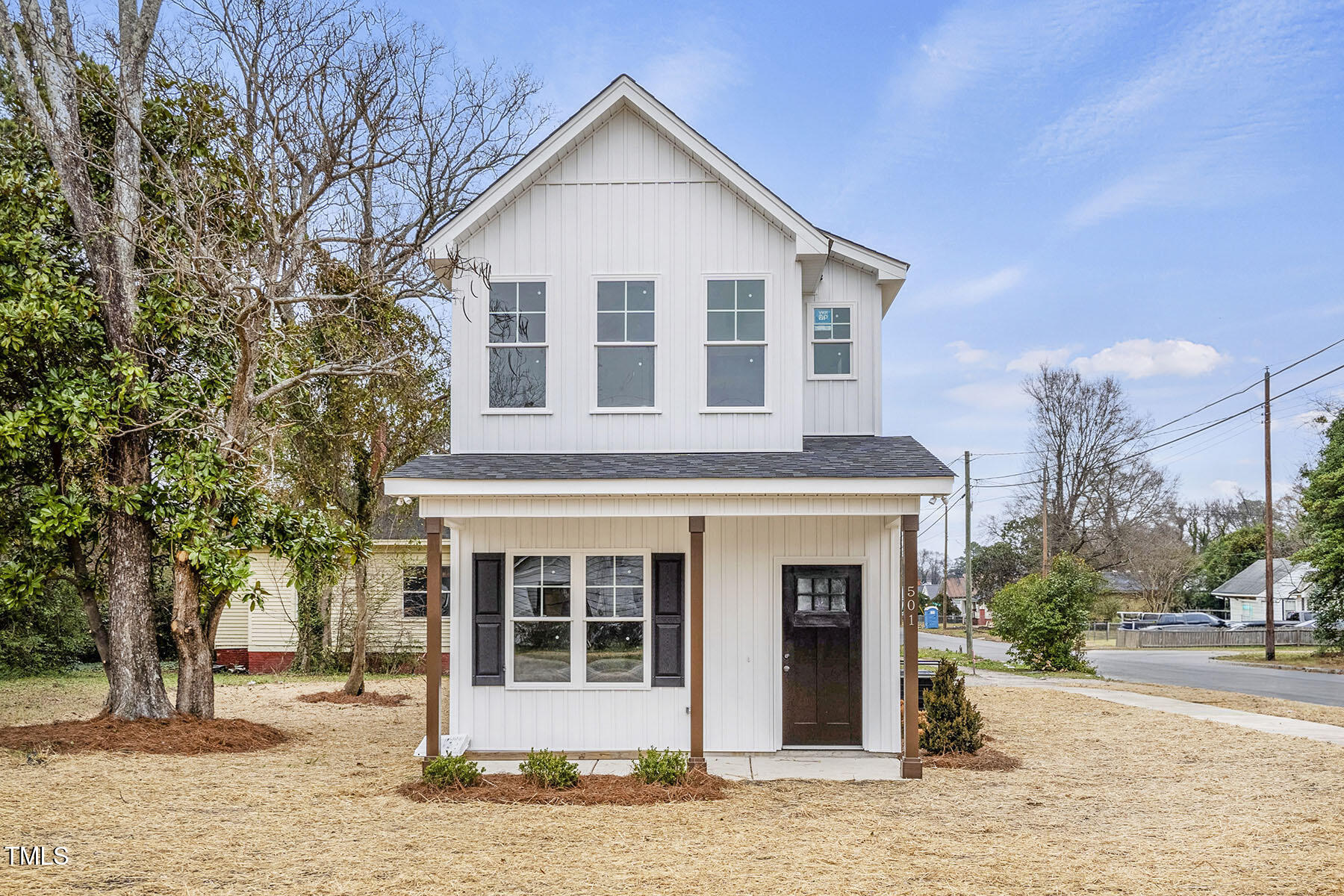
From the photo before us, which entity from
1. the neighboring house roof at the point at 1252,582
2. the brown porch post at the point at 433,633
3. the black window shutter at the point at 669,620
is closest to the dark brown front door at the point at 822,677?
the black window shutter at the point at 669,620

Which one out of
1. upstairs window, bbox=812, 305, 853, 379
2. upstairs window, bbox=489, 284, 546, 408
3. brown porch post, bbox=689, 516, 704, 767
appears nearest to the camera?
brown porch post, bbox=689, 516, 704, 767

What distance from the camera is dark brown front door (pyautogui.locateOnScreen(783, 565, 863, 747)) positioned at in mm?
11219

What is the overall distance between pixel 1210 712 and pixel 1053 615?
869cm

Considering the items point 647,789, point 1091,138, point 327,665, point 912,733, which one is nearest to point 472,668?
point 647,789

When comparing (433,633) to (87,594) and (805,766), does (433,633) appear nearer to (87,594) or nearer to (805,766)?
(805,766)

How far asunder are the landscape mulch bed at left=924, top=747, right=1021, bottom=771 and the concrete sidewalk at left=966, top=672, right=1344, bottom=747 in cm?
479

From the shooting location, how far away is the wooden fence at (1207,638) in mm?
40719

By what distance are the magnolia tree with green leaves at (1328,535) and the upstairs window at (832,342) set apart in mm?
25107

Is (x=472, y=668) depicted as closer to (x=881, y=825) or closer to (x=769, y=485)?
(x=769, y=485)

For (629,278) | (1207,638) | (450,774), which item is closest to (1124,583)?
(1207,638)

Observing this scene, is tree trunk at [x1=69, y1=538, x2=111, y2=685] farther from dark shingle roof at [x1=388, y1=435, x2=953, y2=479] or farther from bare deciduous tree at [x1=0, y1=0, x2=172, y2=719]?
dark shingle roof at [x1=388, y1=435, x2=953, y2=479]

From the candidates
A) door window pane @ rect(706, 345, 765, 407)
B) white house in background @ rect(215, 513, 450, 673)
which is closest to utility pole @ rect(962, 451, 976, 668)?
white house in background @ rect(215, 513, 450, 673)

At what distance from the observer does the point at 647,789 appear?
30.7 ft

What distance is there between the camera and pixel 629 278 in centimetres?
1166
